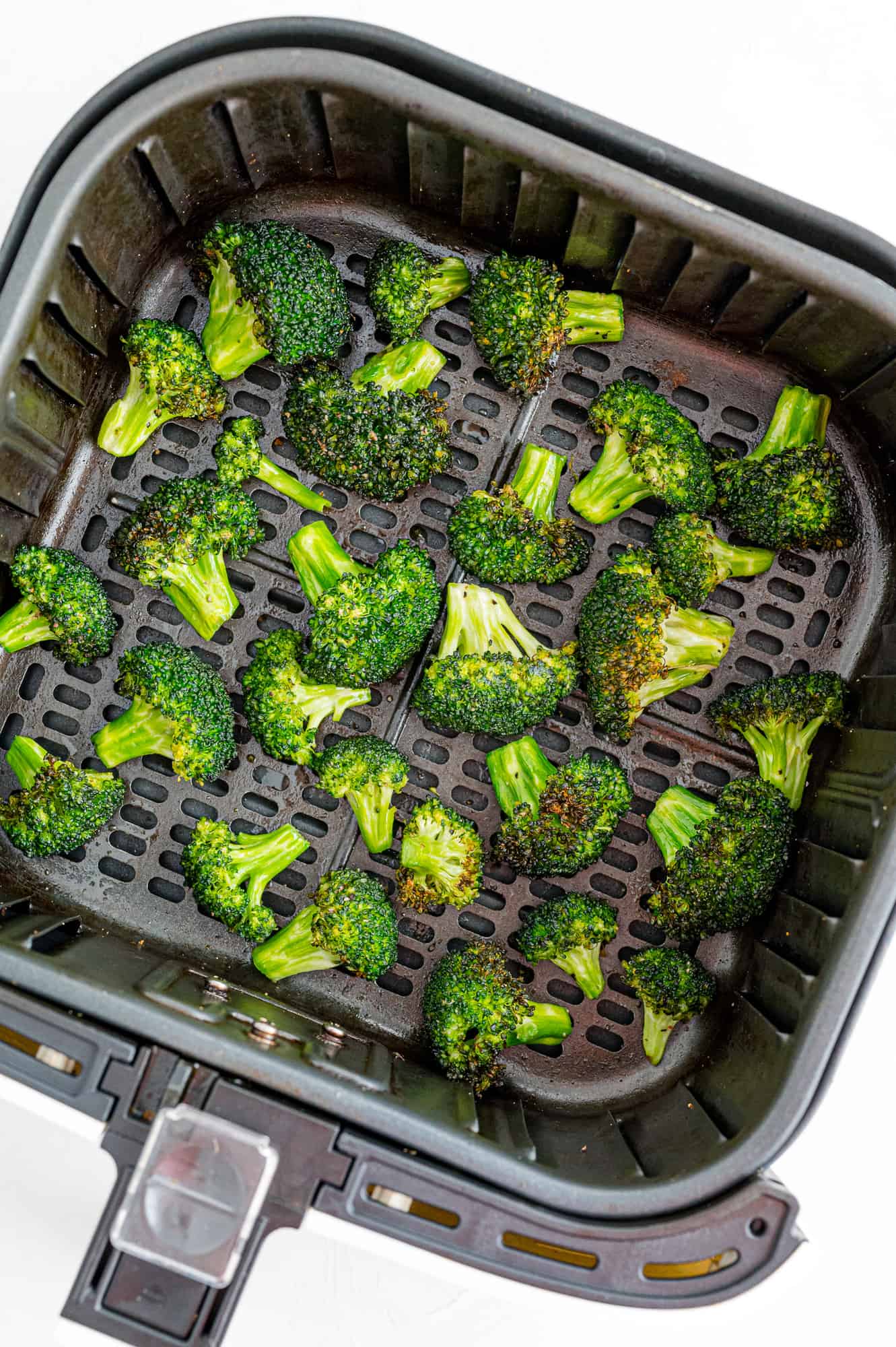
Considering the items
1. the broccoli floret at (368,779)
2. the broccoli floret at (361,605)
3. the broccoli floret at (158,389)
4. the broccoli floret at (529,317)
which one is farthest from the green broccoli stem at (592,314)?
the broccoli floret at (368,779)

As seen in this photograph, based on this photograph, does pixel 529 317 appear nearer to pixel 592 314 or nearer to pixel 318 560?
pixel 592 314

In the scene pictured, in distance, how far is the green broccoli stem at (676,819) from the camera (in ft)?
4.68

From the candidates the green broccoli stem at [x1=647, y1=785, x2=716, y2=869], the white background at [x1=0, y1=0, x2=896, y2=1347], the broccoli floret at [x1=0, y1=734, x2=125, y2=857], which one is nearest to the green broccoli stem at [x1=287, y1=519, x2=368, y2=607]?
the broccoli floret at [x1=0, y1=734, x2=125, y2=857]

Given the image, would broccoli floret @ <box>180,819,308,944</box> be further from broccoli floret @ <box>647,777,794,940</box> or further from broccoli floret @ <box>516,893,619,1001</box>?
broccoli floret @ <box>647,777,794,940</box>

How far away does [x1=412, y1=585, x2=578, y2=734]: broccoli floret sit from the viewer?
1.37 m

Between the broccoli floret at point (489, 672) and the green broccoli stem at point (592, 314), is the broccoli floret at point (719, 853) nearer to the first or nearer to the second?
the broccoli floret at point (489, 672)

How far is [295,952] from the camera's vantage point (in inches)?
55.7

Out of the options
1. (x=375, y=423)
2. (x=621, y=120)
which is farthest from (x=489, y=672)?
(x=621, y=120)

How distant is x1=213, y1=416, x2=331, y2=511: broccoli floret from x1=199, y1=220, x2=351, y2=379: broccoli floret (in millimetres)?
92

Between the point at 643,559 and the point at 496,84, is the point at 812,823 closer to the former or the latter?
the point at 643,559

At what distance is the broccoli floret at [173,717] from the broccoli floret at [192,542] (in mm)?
75

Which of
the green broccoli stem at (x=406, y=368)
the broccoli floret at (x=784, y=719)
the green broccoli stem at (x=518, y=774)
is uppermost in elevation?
the green broccoli stem at (x=406, y=368)

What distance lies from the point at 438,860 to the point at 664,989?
0.37m

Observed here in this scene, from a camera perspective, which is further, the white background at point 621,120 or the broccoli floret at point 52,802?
the white background at point 621,120
